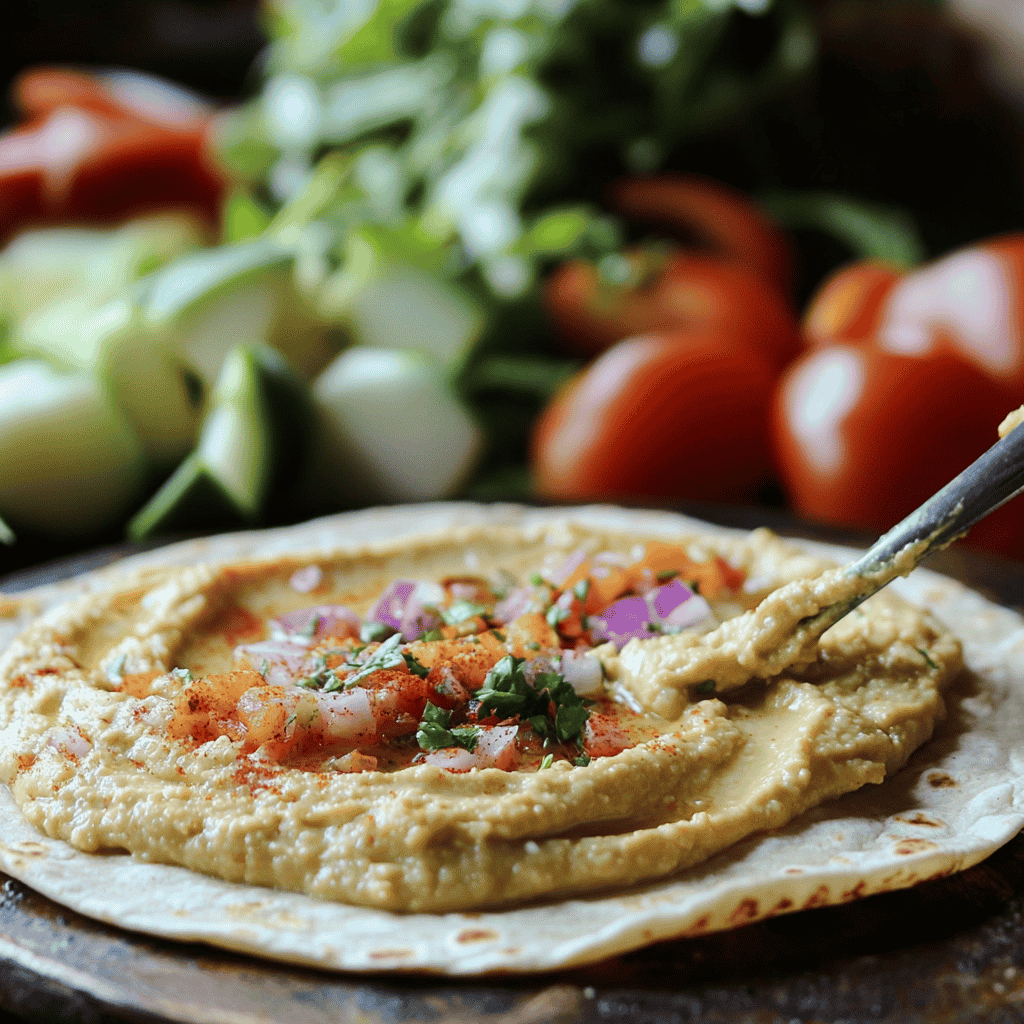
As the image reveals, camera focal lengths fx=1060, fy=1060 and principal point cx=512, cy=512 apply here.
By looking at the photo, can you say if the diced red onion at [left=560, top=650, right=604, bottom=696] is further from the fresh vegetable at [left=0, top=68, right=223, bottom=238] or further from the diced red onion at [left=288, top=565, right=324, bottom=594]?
the fresh vegetable at [left=0, top=68, right=223, bottom=238]

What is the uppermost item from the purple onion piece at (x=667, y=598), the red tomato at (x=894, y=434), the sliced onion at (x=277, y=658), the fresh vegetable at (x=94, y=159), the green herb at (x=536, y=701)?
the fresh vegetable at (x=94, y=159)

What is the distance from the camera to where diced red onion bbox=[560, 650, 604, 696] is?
6.23 feet

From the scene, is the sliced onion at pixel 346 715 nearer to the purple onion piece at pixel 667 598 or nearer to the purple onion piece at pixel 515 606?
the purple onion piece at pixel 515 606

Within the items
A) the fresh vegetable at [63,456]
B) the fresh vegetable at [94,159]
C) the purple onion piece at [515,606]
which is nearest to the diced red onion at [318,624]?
the purple onion piece at [515,606]

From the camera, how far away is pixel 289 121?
17.6 ft

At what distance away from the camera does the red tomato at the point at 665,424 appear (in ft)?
11.9

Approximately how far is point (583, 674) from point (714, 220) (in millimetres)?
3374

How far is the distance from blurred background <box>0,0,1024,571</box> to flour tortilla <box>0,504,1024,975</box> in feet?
4.72

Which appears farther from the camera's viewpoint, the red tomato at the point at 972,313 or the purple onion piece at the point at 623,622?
the red tomato at the point at 972,313

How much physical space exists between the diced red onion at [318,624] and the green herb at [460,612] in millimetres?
183

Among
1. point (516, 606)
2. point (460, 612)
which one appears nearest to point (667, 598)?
point (516, 606)

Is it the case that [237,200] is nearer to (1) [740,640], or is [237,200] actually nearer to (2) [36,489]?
(2) [36,489]

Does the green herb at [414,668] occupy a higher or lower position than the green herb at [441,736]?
higher

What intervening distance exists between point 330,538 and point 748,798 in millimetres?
1570
